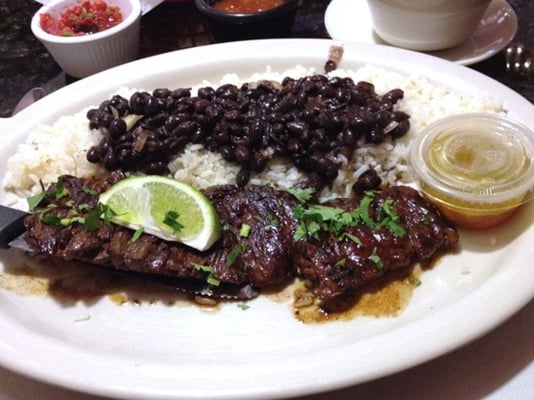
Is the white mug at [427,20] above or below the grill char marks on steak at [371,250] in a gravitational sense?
above

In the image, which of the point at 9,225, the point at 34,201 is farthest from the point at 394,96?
the point at 9,225

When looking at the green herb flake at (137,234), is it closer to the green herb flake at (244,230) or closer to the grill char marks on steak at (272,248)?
the grill char marks on steak at (272,248)

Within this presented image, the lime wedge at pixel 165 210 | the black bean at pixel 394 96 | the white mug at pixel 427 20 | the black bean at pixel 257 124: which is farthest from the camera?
the white mug at pixel 427 20

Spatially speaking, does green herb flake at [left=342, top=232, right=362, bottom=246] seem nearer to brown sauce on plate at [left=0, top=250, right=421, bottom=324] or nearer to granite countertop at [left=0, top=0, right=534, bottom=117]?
brown sauce on plate at [left=0, top=250, right=421, bottom=324]

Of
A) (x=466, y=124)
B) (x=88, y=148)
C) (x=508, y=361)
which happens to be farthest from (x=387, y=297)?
(x=88, y=148)

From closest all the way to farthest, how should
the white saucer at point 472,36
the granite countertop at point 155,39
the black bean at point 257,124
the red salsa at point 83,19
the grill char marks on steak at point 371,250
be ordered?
the grill char marks on steak at point 371,250 < the black bean at point 257,124 < the white saucer at point 472,36 < the red salsa at point 83,19 < the granite countertop at point 155,39

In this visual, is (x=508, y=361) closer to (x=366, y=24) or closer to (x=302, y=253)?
(x=302, y=253)

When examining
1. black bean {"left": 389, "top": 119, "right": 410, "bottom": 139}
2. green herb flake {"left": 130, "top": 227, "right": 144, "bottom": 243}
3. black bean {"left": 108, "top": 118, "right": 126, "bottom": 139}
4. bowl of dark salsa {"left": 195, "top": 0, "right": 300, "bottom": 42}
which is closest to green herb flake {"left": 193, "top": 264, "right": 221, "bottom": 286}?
green herb flake {"left": 130, "top": 227, "right": 144, "bottom": 243}

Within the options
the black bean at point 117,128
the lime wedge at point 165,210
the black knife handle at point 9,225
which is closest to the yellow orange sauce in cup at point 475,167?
the lime wedge at point 165,210
